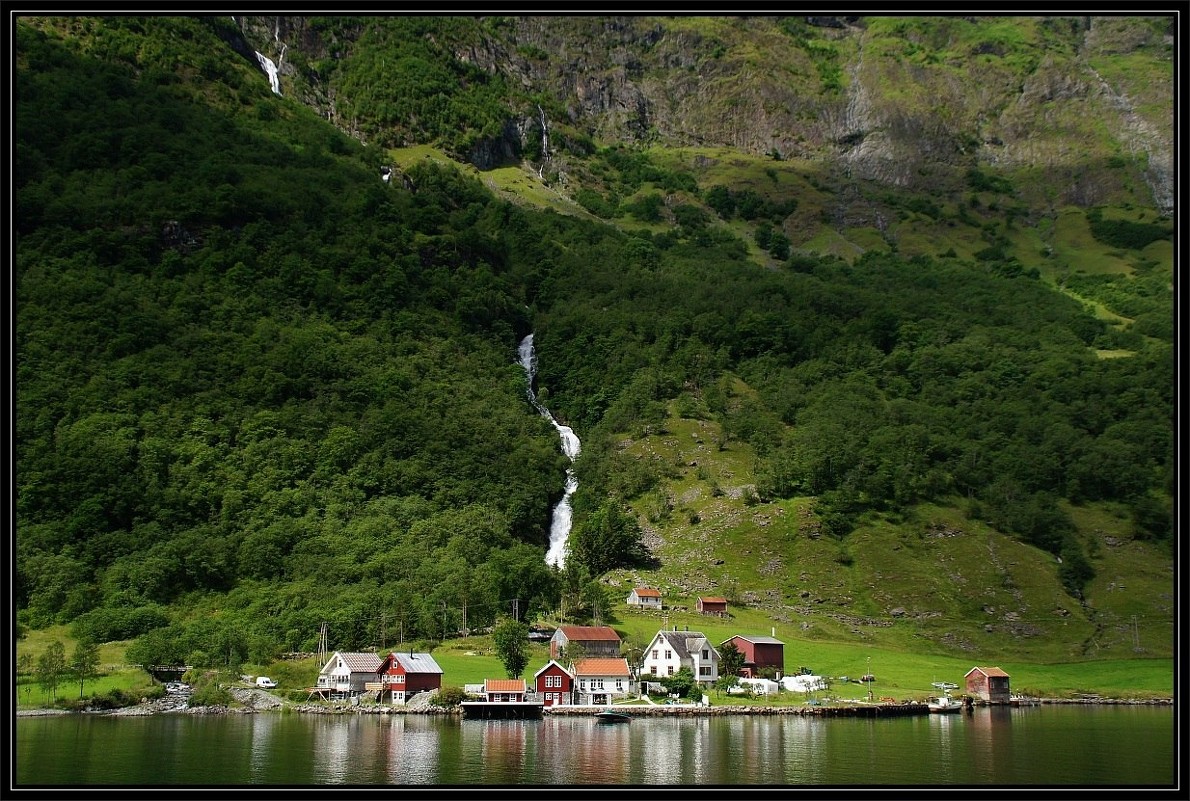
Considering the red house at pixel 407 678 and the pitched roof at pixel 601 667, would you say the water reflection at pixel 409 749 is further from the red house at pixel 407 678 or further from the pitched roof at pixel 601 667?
the pitched roof at pixel 601 667

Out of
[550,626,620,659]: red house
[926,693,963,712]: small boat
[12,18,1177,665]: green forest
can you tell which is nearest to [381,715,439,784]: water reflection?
[550,626,620,659]: red house

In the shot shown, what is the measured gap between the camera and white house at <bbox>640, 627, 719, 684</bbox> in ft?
320

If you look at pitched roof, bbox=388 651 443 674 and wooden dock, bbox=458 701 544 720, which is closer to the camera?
wooden dock, bbox=458 701 544 720

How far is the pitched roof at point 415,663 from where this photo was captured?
89.2 meters

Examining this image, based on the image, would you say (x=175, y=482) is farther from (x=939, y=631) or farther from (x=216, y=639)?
(x=939, y=631)

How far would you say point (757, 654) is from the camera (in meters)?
100

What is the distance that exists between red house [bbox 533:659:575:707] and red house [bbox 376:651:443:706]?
28.4ft

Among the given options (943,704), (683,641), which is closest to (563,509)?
(683,641)

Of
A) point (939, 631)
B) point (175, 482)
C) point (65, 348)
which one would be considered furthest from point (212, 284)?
point (939, 631)

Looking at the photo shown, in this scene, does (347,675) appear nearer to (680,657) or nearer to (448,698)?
(448,698)

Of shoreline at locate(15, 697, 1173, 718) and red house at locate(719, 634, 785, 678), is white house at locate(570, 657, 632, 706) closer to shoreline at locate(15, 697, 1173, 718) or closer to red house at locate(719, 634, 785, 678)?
shoreline at locate(15, 697, 1173, 718)

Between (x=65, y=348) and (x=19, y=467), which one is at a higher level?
(x=65, y=348)

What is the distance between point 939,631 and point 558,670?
53434mm

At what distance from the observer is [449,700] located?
85.8 m
